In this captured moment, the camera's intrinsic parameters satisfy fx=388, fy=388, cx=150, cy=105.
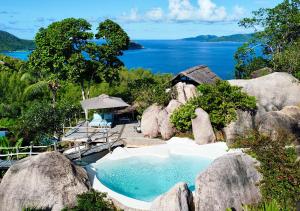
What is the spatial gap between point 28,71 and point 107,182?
1909cm

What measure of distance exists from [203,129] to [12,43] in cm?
13886

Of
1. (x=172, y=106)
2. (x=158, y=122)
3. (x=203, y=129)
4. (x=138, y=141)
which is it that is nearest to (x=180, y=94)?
(x=172, y=106)

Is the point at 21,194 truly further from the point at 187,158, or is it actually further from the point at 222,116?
the point at 222,116

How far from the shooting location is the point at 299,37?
29500 millimetres

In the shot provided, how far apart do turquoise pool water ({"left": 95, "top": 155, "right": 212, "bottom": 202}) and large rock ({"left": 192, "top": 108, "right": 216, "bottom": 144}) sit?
44.5 inches

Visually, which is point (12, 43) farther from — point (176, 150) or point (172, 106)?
point (176, 150)

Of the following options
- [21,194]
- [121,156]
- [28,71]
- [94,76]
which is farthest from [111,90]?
[21,194]

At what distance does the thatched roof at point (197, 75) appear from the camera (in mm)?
23375

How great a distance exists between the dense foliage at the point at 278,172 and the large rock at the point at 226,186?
1.10ft

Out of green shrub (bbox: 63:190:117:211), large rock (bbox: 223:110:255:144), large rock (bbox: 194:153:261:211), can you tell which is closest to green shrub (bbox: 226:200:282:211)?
large rock (bbox: 194:153:261:211)

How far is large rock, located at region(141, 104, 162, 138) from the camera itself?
19328 mm

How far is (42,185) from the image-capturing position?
1320 centimetres

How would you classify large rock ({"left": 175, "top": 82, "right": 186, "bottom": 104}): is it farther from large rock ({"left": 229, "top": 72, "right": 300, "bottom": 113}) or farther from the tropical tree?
the tropical tree

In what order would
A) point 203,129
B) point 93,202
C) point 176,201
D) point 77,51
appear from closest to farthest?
point 176,201
point 93,202
point 203,129
point 77,51
